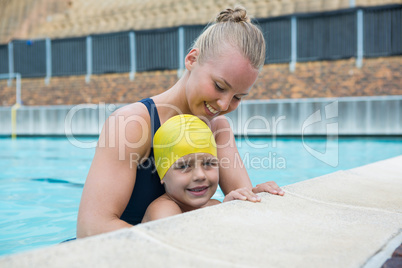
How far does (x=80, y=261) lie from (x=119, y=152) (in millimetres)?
912

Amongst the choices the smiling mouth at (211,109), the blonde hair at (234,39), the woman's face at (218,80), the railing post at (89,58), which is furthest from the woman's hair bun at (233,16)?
the railing post at (89,58)

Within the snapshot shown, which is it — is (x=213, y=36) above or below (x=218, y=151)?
above

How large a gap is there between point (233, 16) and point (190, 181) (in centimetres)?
93

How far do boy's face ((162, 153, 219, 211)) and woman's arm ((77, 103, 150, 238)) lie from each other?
243mm

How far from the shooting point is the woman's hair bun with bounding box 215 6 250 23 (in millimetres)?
2357

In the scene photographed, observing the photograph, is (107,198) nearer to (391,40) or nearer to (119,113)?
(119,113)

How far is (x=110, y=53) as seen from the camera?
683 inches

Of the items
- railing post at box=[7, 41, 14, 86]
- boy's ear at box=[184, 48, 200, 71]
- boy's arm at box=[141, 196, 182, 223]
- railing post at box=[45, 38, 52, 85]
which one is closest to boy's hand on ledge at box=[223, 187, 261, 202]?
boy's arm at box=[141, 196, 182, 223]

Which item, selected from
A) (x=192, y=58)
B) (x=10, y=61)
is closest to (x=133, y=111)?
(x=192, y=58)

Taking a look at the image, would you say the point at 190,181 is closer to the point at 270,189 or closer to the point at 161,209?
the point at 161,209

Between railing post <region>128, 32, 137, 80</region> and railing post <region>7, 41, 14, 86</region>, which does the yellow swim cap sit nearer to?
railing post <region>128, 32, 137, 80</region>

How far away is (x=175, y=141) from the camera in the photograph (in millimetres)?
2367

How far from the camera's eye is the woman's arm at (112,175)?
204 centimetres

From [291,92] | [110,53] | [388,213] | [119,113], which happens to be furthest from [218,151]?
[110,53]
